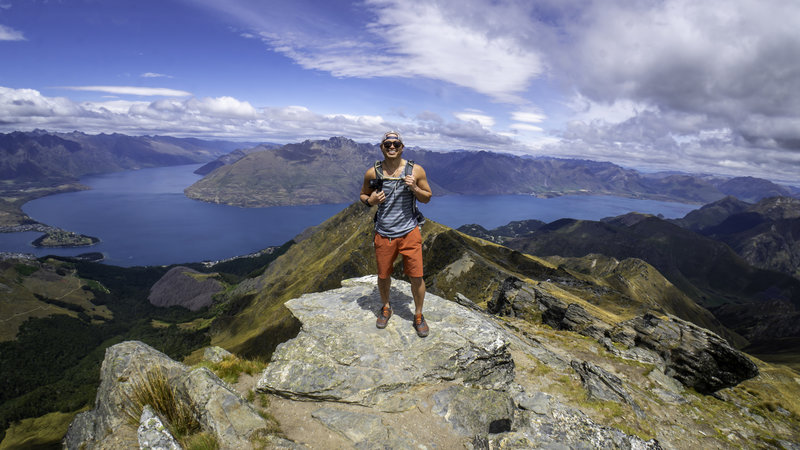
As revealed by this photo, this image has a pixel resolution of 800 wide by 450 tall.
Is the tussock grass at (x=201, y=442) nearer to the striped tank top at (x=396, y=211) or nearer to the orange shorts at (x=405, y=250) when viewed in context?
the orange shorts at (x=405, y=250)

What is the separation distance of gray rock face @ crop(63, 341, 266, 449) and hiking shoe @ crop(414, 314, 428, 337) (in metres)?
5.17

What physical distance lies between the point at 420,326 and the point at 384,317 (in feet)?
4.53

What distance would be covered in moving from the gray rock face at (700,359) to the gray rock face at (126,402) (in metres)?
22.6

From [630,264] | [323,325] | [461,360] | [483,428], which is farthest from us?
[630,264]

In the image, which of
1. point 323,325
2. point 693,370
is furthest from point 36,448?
point 693,370

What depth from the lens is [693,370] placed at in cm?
1823

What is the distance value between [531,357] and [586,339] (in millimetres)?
10224

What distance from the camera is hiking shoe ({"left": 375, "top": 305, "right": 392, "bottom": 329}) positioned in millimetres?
11172

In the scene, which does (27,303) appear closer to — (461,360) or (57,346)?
(57,346)

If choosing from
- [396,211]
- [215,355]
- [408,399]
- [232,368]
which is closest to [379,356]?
[408,399]

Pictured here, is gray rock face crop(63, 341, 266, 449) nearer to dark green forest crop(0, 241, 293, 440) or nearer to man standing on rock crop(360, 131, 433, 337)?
man standing on rock crop(360, 131, 433, 337)

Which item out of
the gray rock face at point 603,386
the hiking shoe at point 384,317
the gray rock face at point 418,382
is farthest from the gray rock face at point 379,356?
the gray rock face at point 603,386

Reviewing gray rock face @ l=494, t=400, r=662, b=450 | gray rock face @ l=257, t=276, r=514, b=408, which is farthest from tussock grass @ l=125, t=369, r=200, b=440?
gray rock face @ l=494, t=400, r=662, b=450

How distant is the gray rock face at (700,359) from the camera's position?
58.5 feet
